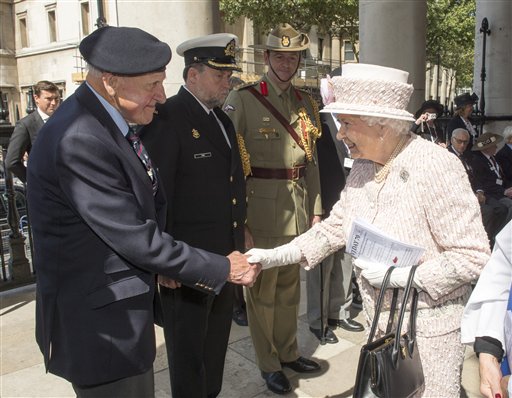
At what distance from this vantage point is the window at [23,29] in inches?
1671

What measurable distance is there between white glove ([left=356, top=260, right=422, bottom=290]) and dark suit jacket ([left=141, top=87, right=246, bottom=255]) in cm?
109

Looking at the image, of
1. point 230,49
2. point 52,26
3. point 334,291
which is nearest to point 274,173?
point 230,49

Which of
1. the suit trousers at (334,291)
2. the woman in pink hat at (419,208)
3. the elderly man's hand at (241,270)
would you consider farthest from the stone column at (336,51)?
the woman in pink hat at (419,208)

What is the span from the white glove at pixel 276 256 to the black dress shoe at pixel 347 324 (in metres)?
2.16

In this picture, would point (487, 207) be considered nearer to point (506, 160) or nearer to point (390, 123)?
point (506, 160)

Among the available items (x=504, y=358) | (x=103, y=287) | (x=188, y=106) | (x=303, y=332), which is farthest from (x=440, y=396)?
(x=303, y=332)

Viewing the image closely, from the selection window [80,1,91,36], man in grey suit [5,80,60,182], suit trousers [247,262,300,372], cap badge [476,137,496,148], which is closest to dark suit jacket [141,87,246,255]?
suit trousers [247,262,300,372]

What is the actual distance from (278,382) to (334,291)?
4.21 feet

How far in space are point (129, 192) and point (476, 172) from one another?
5737mm

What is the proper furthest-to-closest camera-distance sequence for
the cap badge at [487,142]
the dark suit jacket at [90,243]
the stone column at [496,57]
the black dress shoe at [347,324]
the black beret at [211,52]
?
the stone column at [496,57]
the cap badge at [487,142]
the black dress shoe at [347,324]
the black beret at [211,52]
the dark suit jacket at [90,243]

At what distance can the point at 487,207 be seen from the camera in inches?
235

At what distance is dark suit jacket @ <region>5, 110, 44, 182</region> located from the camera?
5.38 m

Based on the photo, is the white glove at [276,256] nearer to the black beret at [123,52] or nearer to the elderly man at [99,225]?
the elderly man at [99,225]

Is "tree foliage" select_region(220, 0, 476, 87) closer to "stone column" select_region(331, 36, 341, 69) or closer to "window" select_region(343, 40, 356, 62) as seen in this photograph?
"stone column" select_region(331, 36, 341, 69)
